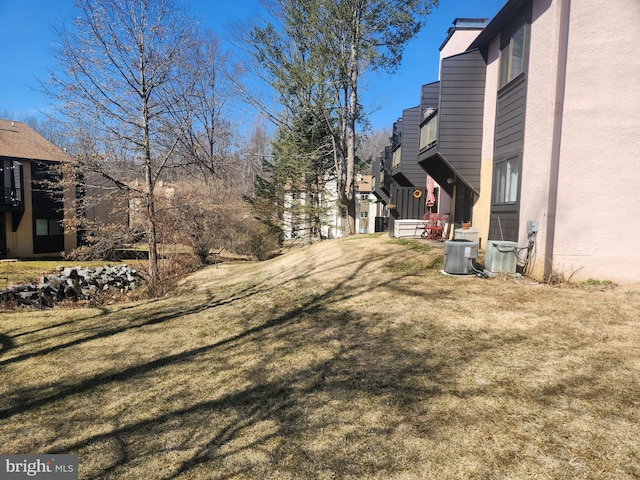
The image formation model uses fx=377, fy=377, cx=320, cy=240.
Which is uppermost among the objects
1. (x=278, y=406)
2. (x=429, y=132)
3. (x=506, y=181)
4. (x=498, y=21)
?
(x=498, y=21)

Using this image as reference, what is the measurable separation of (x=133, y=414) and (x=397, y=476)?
2940mm

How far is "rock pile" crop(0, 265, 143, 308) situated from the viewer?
12.6 m

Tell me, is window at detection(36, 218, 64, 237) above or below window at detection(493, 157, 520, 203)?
below

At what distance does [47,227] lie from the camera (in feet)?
81.2

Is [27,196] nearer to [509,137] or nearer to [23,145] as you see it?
[23,145]

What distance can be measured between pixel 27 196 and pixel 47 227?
2.37 metres

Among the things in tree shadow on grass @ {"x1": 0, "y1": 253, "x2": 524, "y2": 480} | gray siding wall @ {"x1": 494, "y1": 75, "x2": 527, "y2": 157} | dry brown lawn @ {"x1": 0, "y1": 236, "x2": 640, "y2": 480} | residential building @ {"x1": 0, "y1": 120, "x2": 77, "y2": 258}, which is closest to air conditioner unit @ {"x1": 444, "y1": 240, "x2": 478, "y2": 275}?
dry brown lawn @ {"x1": 0, "y1": 236, "x2": 640, "y2": 480}

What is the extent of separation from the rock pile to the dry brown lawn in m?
5.82

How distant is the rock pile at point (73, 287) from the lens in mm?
12641

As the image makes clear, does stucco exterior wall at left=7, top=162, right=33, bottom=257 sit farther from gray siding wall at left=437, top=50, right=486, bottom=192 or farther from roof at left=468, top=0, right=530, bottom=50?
roof at left=468, top=0, right=530, bottom=50

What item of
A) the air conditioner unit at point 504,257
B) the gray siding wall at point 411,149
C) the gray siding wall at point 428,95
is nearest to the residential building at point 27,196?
the gray siding wall at point 411,149

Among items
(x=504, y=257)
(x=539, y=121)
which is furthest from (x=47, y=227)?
(x=539, y=121)

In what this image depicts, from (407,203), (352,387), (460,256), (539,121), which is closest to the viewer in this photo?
(352,387)

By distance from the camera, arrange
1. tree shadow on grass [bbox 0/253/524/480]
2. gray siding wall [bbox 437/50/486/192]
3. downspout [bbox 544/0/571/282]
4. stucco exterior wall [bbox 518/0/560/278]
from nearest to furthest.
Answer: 1. tree shadow on grass [bbox 0/253/524/480]
2. downspout [bbox 544/0/571/282]
3. stucco exterior wall [bbox 518/0/560/278]
4. gray siding wall [bbox 437/50/486/192]
